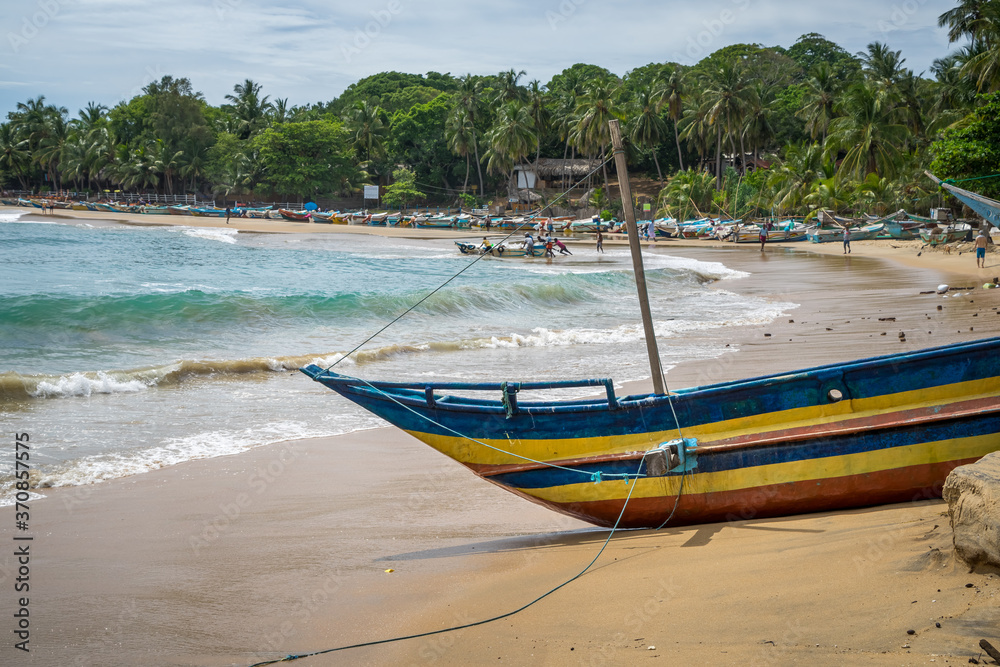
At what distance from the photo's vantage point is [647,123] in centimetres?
5691

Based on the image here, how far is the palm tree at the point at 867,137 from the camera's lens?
36.1 meters

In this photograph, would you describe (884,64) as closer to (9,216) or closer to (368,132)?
(368,132)

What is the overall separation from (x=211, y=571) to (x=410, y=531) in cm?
130

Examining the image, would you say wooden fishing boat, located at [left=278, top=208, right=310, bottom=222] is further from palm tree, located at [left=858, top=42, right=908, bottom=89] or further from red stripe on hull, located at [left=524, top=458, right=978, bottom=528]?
red stripe on hull, located at [left=524, top=458, right=978, bottom=528]

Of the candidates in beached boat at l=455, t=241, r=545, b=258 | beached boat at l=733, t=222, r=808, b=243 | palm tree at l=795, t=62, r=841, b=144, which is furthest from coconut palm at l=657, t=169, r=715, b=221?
beached boat at l=455, t=241, r=545, b=258

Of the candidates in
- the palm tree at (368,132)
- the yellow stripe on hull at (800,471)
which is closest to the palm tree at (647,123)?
the palm tree at (368,132)

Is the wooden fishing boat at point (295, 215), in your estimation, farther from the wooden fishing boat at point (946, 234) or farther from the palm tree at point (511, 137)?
the wooden fishing boat at point (946, 234)

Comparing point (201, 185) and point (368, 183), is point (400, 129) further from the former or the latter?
point (201, 185)

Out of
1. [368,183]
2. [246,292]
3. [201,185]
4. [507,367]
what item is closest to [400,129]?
[368,183]

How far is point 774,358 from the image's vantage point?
10242 mm

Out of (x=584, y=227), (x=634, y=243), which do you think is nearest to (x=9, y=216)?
(x=584, y=227)

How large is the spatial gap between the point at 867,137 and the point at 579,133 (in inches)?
821

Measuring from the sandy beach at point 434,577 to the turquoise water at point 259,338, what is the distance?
4.58 feet

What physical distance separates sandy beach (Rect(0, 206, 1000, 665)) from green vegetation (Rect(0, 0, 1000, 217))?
30.4 meters
